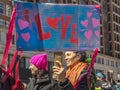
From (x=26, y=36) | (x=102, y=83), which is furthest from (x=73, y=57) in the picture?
(x=102, y=83)

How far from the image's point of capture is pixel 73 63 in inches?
221

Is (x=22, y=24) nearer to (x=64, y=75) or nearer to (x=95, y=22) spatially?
(x=95, y=22)

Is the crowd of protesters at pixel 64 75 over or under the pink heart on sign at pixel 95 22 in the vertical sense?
under

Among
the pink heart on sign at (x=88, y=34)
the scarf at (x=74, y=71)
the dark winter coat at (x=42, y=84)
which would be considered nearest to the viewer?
the dark winter coat at (x=42, y=84)

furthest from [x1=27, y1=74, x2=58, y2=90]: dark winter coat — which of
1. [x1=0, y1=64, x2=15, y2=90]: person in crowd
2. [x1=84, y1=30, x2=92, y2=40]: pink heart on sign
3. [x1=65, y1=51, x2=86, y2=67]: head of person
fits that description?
[x1=84, y1=30, x2=92, y2=40]: pink heart on sign

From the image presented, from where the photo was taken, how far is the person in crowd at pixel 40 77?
538cm

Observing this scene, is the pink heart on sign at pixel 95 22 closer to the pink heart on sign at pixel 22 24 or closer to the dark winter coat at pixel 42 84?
the pink heart on sign at pixel 22 24

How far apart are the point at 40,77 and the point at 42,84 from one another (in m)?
0.10

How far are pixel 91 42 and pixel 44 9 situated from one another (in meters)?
0.79

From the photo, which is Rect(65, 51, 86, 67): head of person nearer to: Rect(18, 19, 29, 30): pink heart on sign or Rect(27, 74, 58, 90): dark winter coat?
Rect(27, 74, 58, 90): dark winter coat

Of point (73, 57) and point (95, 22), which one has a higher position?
point (95, 22)

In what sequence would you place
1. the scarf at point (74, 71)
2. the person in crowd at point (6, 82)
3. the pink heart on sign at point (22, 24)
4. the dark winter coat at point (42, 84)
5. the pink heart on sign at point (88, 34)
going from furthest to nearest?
the pink heart on sign at point (88, 34) < the pink heart on sign at point (22, 24) < the scarf at point (74, 71) < the dark winter coat at point (42, 84) < the person in crowd at point (6, 82)

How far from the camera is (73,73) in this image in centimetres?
556

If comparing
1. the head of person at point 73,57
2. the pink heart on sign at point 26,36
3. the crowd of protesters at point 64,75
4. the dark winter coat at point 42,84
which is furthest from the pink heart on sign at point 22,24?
the dark winter coat at point 42,84
